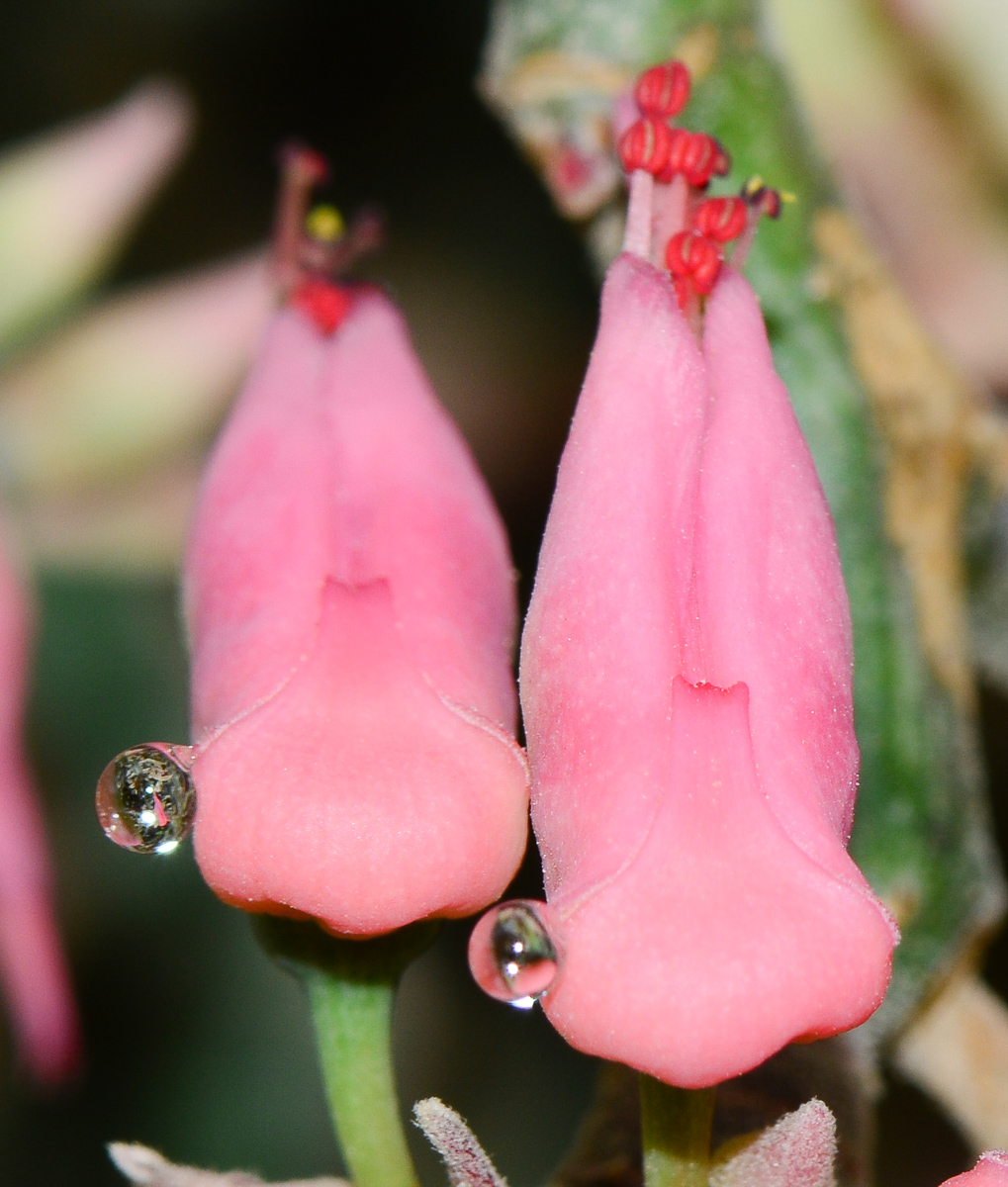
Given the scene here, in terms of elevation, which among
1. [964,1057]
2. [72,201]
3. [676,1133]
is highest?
[72,201]

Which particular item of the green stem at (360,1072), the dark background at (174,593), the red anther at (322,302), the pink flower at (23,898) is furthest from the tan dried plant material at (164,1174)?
the dark background at (174,593)

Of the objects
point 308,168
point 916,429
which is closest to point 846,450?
point 916,429

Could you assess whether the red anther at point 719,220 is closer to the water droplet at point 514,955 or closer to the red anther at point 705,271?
the red anther at point 705,271

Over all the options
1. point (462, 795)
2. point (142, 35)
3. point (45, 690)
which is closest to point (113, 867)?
point (45, 690)

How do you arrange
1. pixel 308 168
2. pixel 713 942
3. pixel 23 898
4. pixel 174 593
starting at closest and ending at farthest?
pixel 713 942
pixel 308 168
pixel 23 898
pixel 174 593

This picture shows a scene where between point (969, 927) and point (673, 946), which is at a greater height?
point (673, 946)

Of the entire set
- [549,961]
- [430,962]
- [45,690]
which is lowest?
[430,962]

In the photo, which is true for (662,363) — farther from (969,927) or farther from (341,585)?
(969,927)

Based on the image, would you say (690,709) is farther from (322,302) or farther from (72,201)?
(72,201)
